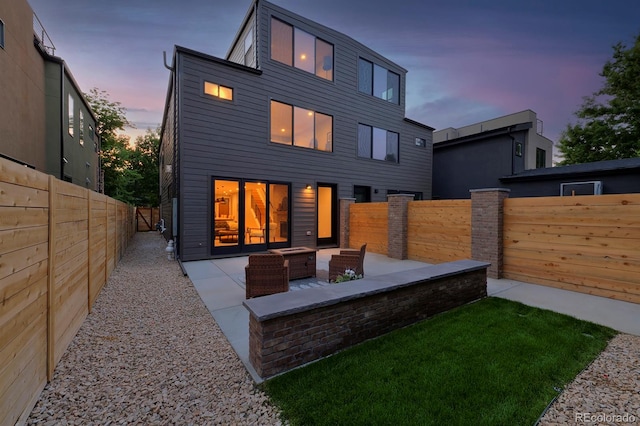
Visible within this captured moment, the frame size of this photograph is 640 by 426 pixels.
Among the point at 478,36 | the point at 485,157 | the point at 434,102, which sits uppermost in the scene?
the point at 434,102

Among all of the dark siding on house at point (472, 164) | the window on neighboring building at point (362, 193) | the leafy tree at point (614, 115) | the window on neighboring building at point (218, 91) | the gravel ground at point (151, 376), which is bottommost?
the gravel ground at point (151, 376)

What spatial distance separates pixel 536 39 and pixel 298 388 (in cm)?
1514

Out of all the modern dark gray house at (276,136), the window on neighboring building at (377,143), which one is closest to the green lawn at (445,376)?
the modern dark gray house at (276,136)

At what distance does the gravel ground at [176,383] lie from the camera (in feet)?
6.86

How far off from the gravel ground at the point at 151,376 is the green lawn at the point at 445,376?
0.44 m

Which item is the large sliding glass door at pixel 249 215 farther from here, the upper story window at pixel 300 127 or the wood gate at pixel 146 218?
the wood gate at pixel 146 218

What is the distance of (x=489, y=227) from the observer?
6.41 metres

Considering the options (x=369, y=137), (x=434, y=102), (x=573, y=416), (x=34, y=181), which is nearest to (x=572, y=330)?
(x=573, y=416)

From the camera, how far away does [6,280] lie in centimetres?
183

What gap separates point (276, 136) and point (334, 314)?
8318 mm

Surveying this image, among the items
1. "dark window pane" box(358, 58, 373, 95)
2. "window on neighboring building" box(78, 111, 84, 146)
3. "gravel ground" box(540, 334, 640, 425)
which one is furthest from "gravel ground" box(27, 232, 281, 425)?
"window on neighboring building" box(78, 111, 84, 146)

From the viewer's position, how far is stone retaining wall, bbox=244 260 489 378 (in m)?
2.55

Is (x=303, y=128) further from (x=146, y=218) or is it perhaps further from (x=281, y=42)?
(x=146, y=218)

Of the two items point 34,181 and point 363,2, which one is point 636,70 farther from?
point 34,181
